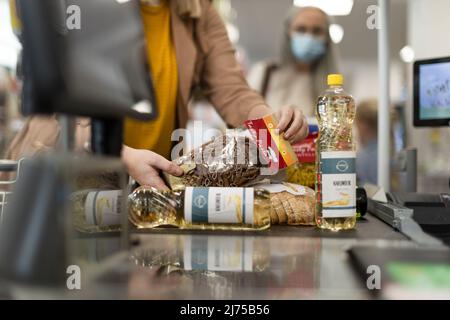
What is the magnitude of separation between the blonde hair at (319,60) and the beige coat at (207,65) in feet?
0.60

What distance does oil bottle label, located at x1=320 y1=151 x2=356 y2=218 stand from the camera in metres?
0.90

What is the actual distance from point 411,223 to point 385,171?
794 millimetres

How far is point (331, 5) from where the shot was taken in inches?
62.2

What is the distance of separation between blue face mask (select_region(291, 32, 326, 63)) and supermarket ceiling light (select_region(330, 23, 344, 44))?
0.08 m

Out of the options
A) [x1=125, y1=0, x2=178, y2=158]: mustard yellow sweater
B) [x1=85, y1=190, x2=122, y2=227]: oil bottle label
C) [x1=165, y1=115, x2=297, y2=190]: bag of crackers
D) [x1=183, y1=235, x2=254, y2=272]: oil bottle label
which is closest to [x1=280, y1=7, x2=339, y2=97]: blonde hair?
[x1=165, y1=115, x2=297, y2=190]: bag of crackers

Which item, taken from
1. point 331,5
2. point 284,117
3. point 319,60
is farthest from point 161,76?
point 331,5

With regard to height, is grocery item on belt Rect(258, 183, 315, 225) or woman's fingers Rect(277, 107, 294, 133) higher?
woman's fingers Rect(277, 107, 294, 133)

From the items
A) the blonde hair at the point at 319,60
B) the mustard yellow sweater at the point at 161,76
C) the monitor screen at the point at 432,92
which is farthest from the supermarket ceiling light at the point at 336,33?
the mustard yellow sweater at the point at 161,76

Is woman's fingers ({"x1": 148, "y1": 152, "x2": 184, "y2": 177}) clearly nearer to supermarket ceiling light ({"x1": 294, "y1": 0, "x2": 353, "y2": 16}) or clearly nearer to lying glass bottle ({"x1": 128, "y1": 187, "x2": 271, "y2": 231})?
lying glass bottle ({"x1": 128, "y1": 187, "x2": 271, "y2": 231})

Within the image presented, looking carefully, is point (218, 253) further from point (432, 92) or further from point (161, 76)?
point (432, 92)

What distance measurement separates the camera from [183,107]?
111cm

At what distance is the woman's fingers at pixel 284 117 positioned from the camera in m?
1.03

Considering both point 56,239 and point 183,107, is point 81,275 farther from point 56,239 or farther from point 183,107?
point 183,107

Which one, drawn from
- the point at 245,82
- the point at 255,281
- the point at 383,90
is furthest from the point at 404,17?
the point at 255,281
